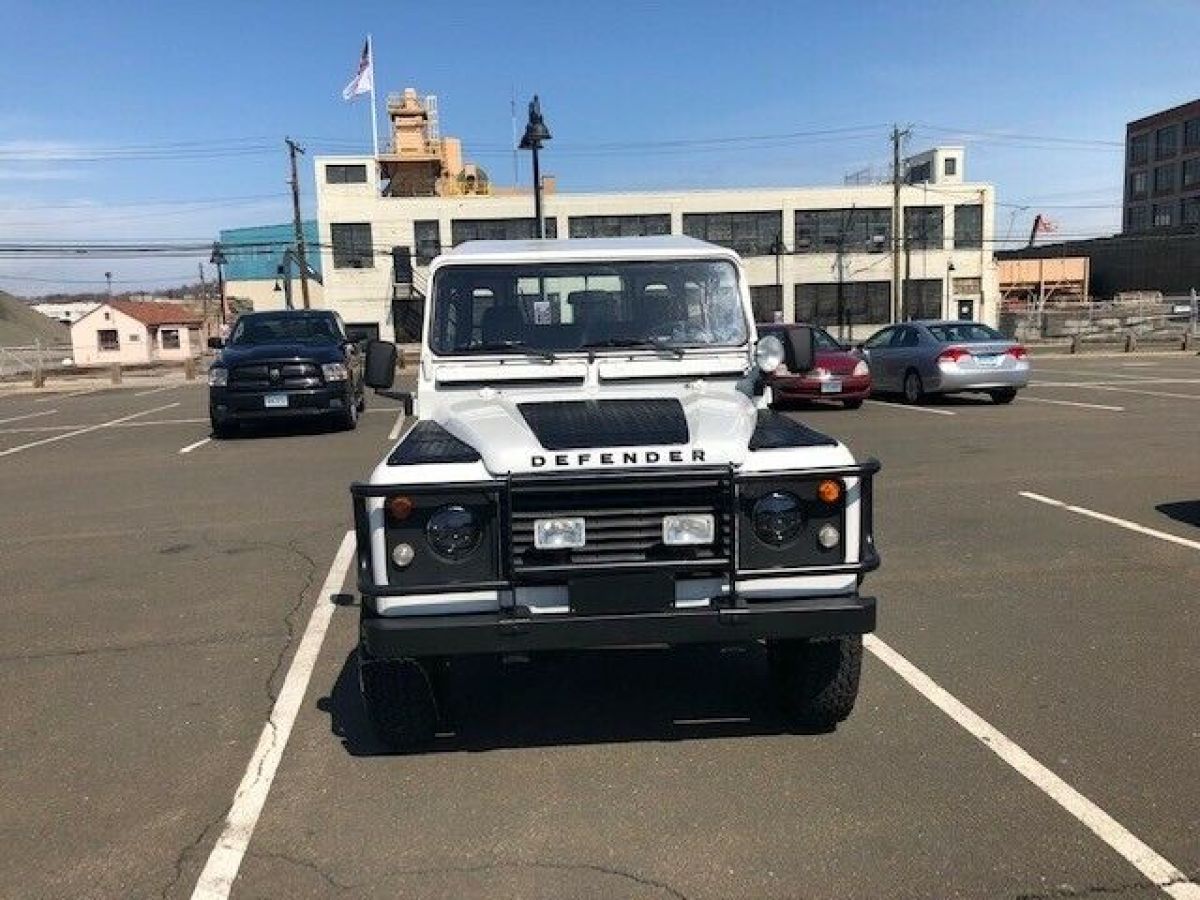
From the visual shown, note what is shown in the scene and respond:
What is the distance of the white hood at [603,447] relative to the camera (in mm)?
3570

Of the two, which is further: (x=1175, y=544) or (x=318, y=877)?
(x=1175, y=544)

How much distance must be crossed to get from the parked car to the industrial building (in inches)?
1398

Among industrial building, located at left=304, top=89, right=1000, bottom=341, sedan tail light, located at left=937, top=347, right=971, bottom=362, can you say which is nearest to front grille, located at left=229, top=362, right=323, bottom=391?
sedan tail light, located at left=937, top=347, right=971, bottom=362

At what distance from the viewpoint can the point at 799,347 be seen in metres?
5.13

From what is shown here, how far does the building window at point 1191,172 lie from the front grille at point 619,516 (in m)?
110

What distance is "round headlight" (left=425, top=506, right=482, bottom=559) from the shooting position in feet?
11.8

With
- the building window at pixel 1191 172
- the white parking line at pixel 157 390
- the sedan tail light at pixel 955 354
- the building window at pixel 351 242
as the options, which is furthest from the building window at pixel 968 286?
the building window at pixel 1191 172

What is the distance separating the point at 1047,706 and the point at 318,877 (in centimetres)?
299

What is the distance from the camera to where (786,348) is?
509 cm

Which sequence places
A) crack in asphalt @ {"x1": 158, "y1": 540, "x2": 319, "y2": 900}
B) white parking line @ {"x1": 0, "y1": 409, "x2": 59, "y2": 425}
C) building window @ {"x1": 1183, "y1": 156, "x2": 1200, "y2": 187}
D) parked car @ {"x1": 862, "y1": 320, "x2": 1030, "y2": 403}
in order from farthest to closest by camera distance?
building window @ {"x1": 1183, "y1": 156, "x2": 1200, "y2": 187} < white parking line @ {"x1": 0, "y1": 409, "x2": 59, "y2": 425} < parked car @ {"x1": 862, "y1": 320, "x2": 1030, "y2": 403} < crack in asphalt @ {"x1": 158, "y1": 540, "x2": 319, "y2": 900}

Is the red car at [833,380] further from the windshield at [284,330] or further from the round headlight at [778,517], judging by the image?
the round headlight at [778,517]

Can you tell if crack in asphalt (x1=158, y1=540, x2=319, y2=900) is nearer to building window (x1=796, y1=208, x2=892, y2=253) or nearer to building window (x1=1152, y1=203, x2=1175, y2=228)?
building window (x1=796, y1=208, x2=892, y2=253)

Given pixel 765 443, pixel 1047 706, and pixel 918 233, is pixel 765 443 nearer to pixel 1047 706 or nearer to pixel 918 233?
pixel 1047 706

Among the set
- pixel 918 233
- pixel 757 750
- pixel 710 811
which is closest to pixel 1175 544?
pixel 757 750
